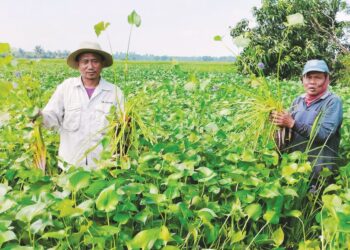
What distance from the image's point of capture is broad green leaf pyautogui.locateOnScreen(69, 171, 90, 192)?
5.77 ft

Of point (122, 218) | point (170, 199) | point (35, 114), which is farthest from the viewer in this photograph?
point (35, 114)

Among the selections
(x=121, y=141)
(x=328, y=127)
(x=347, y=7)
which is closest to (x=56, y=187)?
(x=121, y=141)

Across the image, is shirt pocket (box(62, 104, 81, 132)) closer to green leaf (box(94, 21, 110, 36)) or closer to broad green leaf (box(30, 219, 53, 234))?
green leaf (box(94, 21, 110, 36))

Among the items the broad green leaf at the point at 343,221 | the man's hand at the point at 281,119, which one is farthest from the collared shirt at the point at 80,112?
the broad green leaf at the point at 343,221

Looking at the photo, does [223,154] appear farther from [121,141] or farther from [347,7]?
[347,7]

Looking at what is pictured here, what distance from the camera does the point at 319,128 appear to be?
8.23 ft

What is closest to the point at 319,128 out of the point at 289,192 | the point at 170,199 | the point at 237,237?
the point at 289,192

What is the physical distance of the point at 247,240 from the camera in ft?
7.03

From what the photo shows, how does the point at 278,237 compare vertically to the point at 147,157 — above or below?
below

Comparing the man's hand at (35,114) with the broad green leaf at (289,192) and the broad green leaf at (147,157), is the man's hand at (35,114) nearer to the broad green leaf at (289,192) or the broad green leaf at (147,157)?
the broad green leaf at (147,157)

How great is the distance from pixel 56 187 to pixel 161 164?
51cm

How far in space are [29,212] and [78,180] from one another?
235 mm

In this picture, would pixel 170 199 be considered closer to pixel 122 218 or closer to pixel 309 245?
pixel 122 218

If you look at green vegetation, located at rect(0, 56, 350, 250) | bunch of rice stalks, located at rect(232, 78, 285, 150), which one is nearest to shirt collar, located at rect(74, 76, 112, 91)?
green vegetation, located at rect(0, 56, 350, 250)
